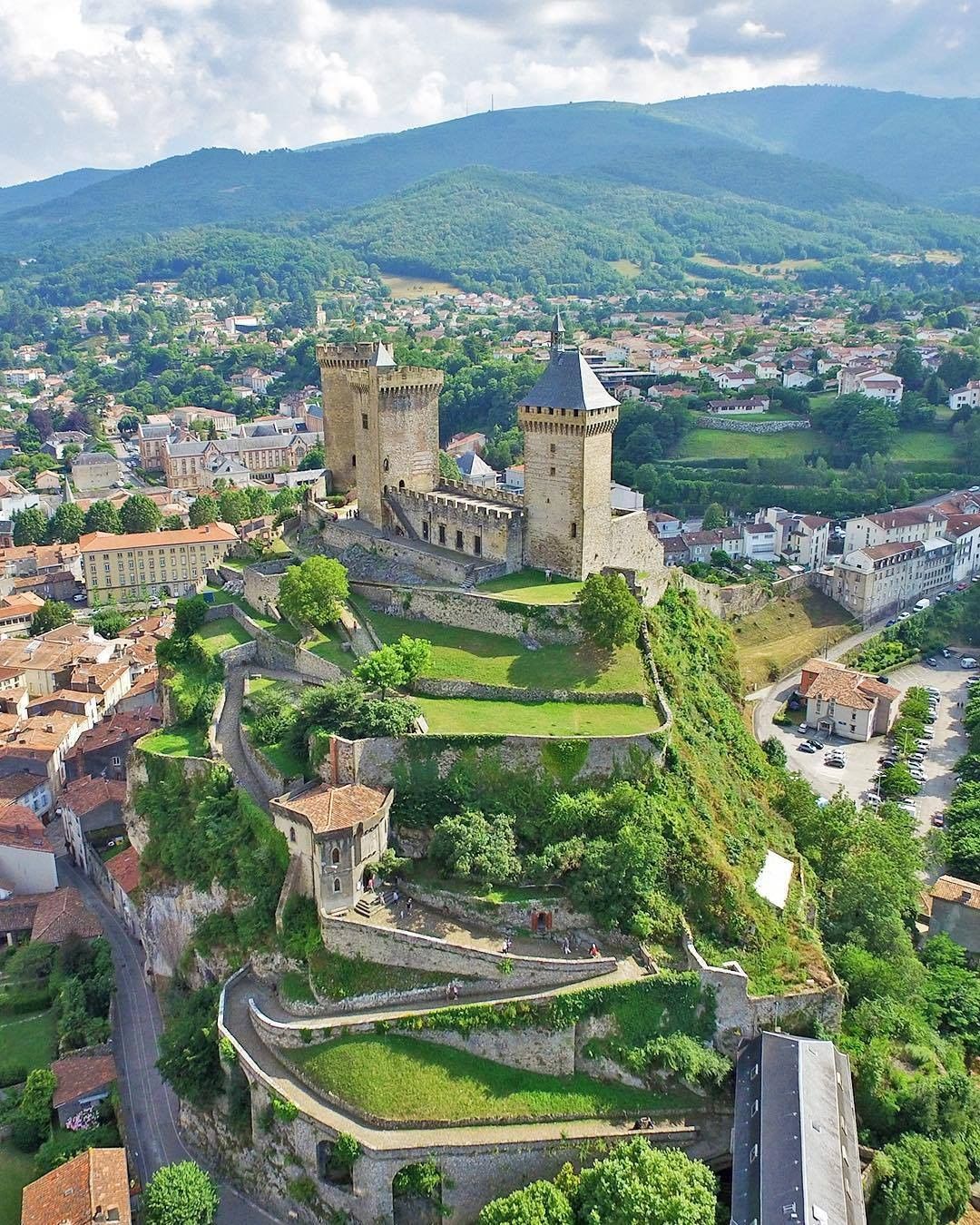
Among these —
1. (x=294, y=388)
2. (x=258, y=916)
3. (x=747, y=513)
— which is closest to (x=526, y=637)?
(x=258, y=916)

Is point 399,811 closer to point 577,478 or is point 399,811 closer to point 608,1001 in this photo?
point 608,1001

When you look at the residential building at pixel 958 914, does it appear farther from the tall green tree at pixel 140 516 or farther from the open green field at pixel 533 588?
the tall green tree at pixel 140 516

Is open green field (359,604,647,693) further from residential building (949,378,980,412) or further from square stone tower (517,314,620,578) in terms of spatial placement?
residential building (949,378,980,412)

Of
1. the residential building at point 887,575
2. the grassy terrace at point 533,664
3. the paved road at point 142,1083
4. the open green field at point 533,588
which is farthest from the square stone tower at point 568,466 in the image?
the residential building at point 887,575

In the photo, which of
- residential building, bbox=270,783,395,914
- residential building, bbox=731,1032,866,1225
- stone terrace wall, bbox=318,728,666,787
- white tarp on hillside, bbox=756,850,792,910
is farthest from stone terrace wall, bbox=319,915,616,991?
white tarp on hillside, bbox=756,850,792,910

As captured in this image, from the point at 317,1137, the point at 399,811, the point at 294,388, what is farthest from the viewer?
the point at 294,388

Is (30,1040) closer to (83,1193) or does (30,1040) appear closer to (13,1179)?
(13,1179)

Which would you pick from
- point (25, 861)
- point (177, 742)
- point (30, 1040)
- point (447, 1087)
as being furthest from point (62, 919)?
point (447, 1087)

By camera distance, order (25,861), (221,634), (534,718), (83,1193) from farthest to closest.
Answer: (221,634), (25,861), (534,718), (83,1193)
